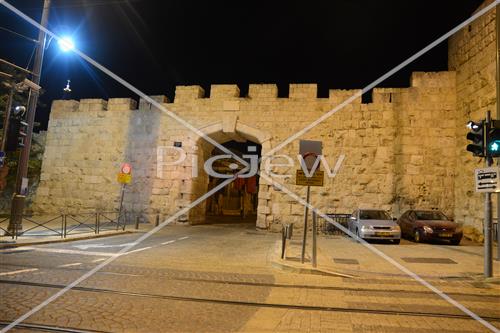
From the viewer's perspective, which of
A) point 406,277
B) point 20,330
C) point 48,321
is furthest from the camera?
point 406,277

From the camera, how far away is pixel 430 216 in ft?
42.3

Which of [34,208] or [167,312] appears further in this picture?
[34,208]

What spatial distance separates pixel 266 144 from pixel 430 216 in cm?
736

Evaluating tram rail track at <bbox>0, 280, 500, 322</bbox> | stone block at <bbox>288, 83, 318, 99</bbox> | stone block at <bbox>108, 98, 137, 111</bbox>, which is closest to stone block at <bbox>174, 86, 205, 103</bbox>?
stone block at <bbox>108, 98, 137, 111</bbox>

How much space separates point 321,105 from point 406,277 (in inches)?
Result: 412

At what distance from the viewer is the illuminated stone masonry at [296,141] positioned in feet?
47.1

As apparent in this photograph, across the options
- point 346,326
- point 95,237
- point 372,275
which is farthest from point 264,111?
point 346,326

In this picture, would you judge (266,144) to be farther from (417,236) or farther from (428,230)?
(428,230)

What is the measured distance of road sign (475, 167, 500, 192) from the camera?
22.4 feet

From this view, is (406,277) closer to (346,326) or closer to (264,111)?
(346,326)

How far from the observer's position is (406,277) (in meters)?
6.85

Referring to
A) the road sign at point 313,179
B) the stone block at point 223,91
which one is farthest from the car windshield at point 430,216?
the stone block at point 223,91

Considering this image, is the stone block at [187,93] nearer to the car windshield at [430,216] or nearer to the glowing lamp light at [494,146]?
the car windshield at [430,216]

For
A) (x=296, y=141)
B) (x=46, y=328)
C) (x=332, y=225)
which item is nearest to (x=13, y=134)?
(x=46, y=328)
